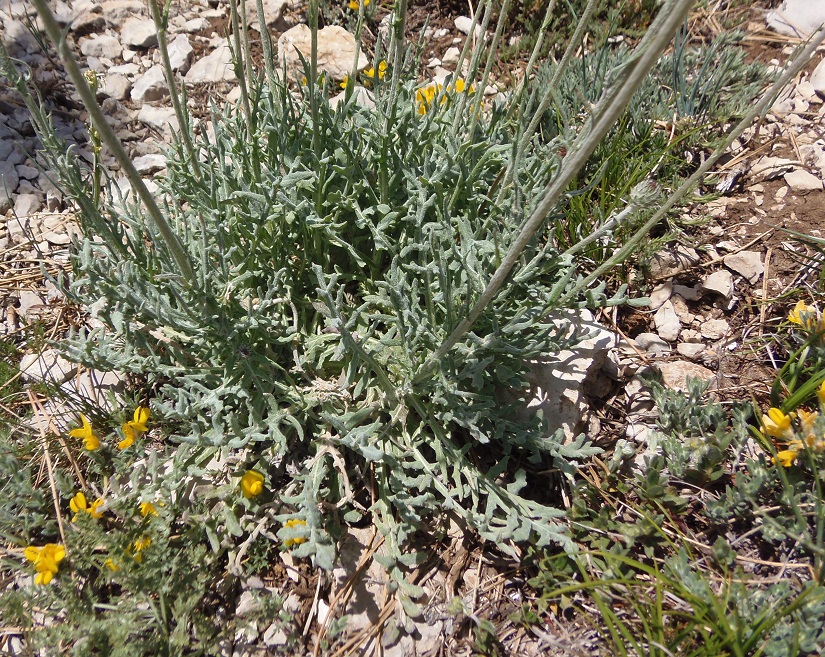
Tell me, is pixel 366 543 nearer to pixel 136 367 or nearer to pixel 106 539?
pixel 106 539

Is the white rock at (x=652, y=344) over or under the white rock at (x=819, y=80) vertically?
under

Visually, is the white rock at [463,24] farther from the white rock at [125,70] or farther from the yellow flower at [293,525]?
the yellow flower at [293,525]

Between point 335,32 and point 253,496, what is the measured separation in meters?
3.09

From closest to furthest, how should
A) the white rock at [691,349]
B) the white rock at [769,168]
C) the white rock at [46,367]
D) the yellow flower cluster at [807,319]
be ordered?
the yellow flower cluster at [807,319] → the white rock at [46,367] → the white rock at [691,349] → the white rock at [769,168]

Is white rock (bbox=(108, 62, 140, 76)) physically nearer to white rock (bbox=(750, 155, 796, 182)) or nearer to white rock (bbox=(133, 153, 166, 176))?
white rock (bbox=(133, 153, 166, 176))

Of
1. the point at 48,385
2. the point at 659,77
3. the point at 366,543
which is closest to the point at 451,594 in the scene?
the point at 366,543

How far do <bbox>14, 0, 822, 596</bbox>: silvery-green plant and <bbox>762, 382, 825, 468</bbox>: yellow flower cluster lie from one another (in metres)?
0.72

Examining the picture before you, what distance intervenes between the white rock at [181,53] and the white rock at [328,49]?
552 millimetres

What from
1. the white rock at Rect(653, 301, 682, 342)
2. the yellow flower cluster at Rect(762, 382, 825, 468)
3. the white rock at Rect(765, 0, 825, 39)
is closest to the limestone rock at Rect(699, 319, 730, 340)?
the white rock at Rect(653, 301, 682, 342)

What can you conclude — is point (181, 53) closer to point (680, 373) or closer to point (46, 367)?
point (46, 367)

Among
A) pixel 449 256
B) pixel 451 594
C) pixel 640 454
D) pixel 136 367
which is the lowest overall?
pixel 451 594

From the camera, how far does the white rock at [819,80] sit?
337 centimetres

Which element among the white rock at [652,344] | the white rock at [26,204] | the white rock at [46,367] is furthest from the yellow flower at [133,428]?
the white rock at [652,344]

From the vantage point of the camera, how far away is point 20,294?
8.87 ft
